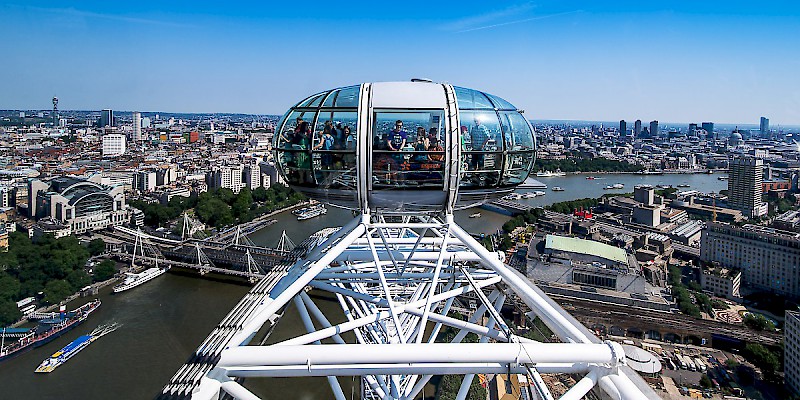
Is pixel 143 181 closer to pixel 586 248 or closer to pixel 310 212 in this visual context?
pixel 310 212

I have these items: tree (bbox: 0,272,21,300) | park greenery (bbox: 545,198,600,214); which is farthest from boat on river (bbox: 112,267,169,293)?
park greenery (bbox: 545,198,600,214)

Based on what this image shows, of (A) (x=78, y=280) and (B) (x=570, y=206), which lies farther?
(B) (x=570, y=206)

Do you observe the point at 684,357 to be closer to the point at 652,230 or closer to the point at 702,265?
the point at 702,265

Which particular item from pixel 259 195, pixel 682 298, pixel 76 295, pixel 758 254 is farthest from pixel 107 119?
pixel 758 254

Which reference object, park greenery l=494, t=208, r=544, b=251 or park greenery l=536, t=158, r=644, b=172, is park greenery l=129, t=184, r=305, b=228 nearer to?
park greenery l=494, t=208, r=544, b=251

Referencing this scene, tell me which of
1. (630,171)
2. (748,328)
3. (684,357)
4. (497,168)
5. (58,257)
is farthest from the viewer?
(630,171)

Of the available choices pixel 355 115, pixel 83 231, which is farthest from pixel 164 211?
pixel 355 115
